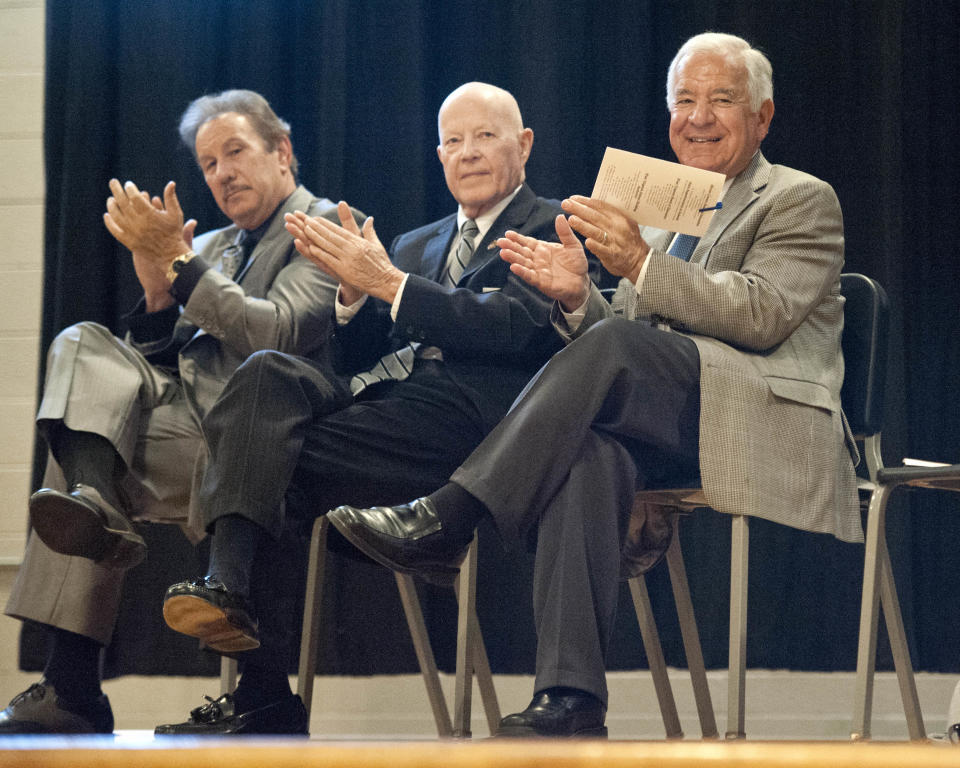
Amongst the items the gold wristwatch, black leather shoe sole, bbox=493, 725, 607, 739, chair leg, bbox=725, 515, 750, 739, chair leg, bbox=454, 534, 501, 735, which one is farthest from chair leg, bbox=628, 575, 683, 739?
the gold wristwatch

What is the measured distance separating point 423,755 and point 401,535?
1.26 meters

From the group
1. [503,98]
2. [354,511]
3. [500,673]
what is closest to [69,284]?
[503,98]

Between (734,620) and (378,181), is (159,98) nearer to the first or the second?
(378,181)

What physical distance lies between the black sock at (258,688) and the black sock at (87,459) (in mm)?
376

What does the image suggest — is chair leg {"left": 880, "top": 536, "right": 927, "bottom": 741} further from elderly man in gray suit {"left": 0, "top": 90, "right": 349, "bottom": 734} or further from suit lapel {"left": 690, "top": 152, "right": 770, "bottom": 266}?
elderly man in gray suit {"left": 0, "top": 90, "right": 349, "bottom": 734}

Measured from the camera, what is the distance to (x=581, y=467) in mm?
1589

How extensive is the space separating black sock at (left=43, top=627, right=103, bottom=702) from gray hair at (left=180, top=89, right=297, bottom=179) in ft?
3.87

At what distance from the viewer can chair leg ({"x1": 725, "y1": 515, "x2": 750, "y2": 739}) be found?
5.53ft

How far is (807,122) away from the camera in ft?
9.22

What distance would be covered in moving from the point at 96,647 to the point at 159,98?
165 centimetres

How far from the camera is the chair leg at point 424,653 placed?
2279 millimetres

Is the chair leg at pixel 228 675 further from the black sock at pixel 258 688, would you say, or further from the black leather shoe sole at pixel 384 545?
the black leather shoe sole at pixel 384 545

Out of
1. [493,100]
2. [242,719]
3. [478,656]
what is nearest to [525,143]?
[493,100]

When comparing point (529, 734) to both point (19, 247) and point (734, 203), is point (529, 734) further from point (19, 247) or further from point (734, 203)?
point (19, 247)
